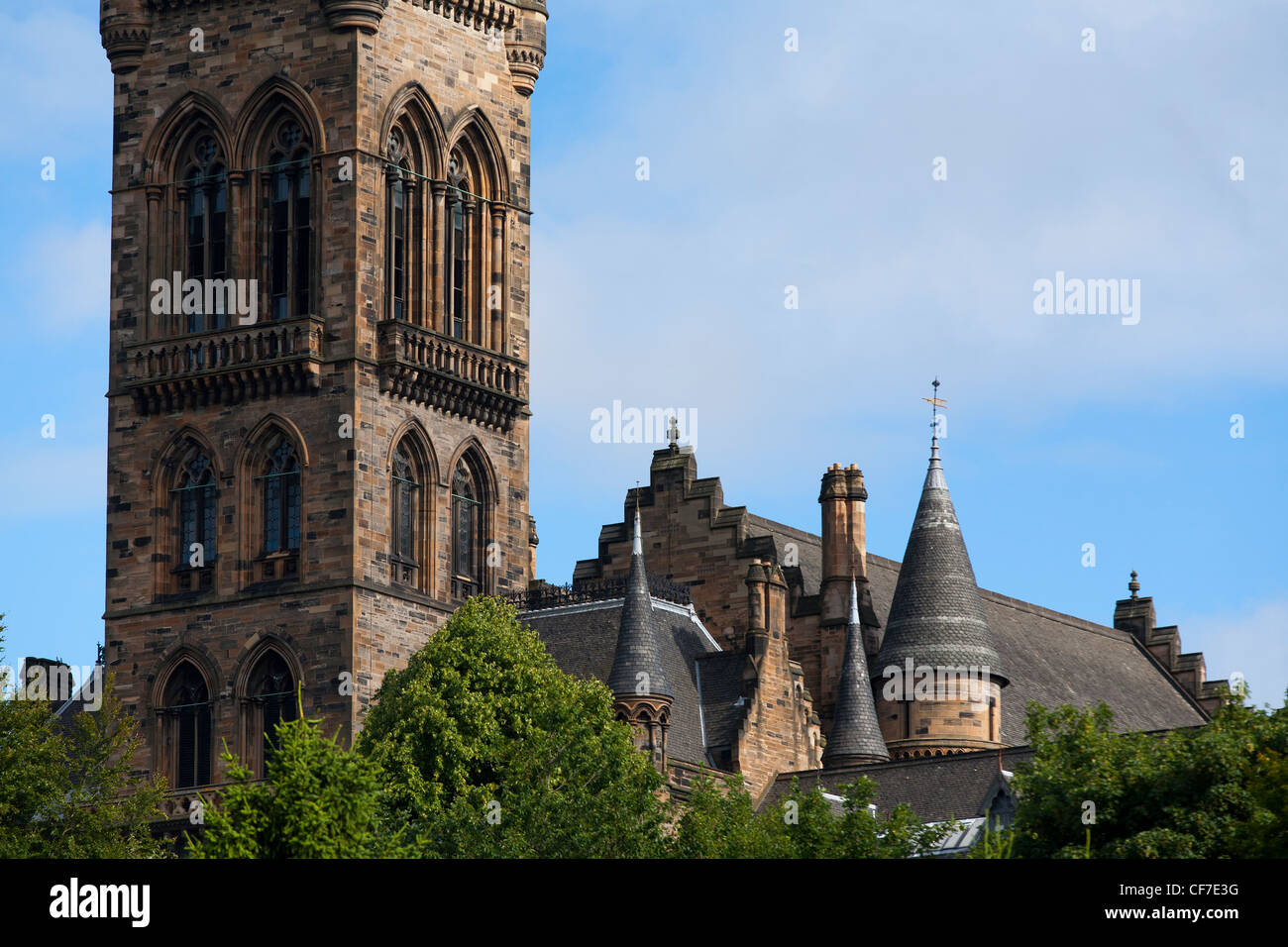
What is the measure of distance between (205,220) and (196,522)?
26.9 ft

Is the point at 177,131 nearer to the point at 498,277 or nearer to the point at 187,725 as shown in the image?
the point at 498,277

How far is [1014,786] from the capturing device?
64.1 meters

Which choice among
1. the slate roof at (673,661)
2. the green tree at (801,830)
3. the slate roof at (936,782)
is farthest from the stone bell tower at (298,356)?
the green tree at (801,830)

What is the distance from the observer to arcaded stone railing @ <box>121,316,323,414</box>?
86375 millimetres

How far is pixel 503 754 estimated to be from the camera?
72.8 m

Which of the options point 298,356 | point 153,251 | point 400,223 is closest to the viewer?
point 298,356

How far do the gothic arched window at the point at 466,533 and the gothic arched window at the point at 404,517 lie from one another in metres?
1.62

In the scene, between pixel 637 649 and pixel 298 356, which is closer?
pixel 637 649

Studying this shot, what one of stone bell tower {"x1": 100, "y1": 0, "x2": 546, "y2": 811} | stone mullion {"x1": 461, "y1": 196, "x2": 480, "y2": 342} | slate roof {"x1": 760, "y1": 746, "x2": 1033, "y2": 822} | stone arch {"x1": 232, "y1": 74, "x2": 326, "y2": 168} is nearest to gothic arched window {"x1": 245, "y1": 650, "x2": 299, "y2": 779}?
stone bell tower {"x1": 100, "y1": 0, "x2": 546, "y2": 811}

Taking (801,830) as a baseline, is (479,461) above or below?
above

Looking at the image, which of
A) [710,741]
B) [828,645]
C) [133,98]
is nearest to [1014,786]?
[710,741]

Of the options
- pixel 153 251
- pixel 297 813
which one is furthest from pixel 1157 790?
pixel 153 251

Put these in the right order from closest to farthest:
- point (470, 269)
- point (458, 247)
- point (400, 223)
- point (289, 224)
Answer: point (289, 224), point (400, 223), point (458, 247), point (470, 269)

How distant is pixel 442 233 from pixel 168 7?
31.7 feet
